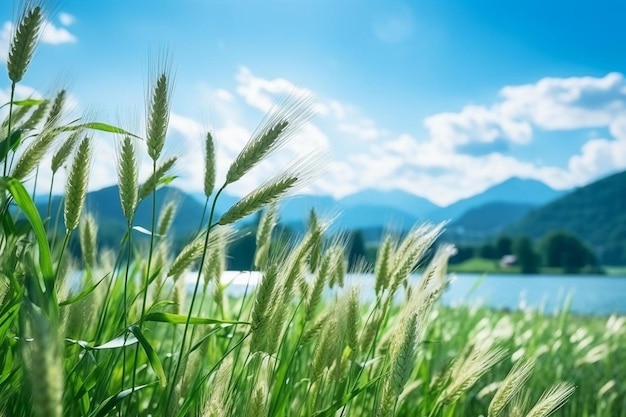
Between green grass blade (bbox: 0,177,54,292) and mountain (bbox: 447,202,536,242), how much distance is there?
163481 mm

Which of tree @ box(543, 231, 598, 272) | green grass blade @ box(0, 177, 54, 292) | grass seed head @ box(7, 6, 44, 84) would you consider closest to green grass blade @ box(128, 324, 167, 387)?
green grass blade @ box(0, 177, 54, 292)

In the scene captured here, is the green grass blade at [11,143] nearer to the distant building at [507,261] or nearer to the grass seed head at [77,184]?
the grass seed head at [77,184]

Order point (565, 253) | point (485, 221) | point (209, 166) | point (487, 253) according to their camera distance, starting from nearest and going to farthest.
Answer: point (209, 166) → point (565, 253) → point (487, 253) → point (485, 221)

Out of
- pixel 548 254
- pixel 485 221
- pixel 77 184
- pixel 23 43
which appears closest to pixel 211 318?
pixel 77 184

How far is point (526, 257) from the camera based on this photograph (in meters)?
89.6

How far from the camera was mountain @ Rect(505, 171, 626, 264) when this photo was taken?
10856 cm

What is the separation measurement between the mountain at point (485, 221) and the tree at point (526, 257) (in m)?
68.1

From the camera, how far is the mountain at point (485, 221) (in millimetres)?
167875

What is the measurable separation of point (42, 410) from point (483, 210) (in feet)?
639

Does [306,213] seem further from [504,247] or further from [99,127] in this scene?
[504,247]

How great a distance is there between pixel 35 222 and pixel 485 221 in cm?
18235

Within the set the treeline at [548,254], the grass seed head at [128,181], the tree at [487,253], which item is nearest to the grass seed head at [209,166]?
the grass seed head at [128,181]

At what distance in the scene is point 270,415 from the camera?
1471 mm

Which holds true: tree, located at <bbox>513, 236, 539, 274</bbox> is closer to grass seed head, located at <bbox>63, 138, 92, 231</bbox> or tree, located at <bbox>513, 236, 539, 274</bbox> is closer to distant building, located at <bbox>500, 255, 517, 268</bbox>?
distant building, located at <bbox>500, 255, 517, 268</bbox>
